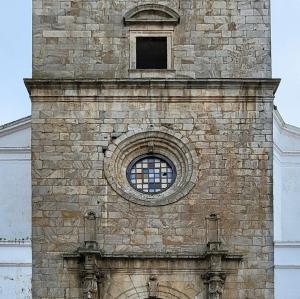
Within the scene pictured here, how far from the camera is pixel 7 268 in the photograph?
4388 centimetres

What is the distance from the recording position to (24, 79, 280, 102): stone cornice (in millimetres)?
45062

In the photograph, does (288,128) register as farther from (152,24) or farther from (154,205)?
(154,205)

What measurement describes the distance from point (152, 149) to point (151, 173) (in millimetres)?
595

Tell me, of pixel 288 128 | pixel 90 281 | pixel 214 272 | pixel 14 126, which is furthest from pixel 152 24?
pixel 90 281

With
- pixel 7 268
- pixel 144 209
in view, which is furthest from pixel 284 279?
pixel 7 268

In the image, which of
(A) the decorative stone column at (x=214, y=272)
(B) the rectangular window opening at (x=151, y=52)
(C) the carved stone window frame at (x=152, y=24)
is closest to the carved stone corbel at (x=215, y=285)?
(A) the decorative stone column at (x=214, y=272)

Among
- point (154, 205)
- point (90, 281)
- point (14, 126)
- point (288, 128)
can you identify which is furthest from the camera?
point (288, 128)

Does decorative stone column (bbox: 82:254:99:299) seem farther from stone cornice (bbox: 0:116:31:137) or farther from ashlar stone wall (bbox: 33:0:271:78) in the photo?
stone cornice (bbox: 0:116:31:137)

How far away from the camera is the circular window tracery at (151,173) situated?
45.1 meters

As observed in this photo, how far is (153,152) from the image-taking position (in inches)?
1779

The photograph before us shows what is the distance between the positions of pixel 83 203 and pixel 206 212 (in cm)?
300

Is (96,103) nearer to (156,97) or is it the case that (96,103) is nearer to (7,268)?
(156,97)

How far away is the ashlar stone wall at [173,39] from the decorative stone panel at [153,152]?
1594 millimetres

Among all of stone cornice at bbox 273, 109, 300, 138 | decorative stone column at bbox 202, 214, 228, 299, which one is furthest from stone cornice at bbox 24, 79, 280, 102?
decorative stone column at bbox 202, 214, 228, 299
